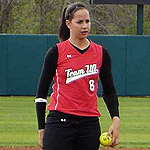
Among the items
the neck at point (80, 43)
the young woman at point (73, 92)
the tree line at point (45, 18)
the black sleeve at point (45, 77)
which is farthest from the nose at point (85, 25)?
the tree line at point (45, 18)

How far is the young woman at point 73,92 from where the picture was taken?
16.7 ft

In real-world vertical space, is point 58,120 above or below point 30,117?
above

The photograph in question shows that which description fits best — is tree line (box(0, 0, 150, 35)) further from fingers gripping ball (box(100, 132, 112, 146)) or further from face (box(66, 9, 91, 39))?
fingers gripping ball (box(100, 132, 112, 146))

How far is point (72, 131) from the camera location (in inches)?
200

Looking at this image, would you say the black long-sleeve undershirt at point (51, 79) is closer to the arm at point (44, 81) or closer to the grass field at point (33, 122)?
the arm at point (44, 81)

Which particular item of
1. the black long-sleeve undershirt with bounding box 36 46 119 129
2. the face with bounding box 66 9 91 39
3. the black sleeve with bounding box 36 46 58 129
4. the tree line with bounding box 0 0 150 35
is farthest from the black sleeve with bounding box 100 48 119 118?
the tree line with bounding box 0 0 150 35

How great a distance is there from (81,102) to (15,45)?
17661mm

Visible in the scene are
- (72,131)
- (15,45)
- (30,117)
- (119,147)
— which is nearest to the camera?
(72,131)

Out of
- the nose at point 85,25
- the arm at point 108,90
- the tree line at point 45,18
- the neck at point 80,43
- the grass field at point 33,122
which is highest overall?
the nose at point 85,25

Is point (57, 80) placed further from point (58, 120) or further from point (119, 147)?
point (119, 147)

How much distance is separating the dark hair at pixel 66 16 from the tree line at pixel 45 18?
92.6 ft

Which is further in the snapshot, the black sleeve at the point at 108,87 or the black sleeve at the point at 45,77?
the black sleeve at the point at 108,87

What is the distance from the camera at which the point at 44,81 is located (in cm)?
527

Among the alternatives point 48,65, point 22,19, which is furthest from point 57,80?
point 22,19
